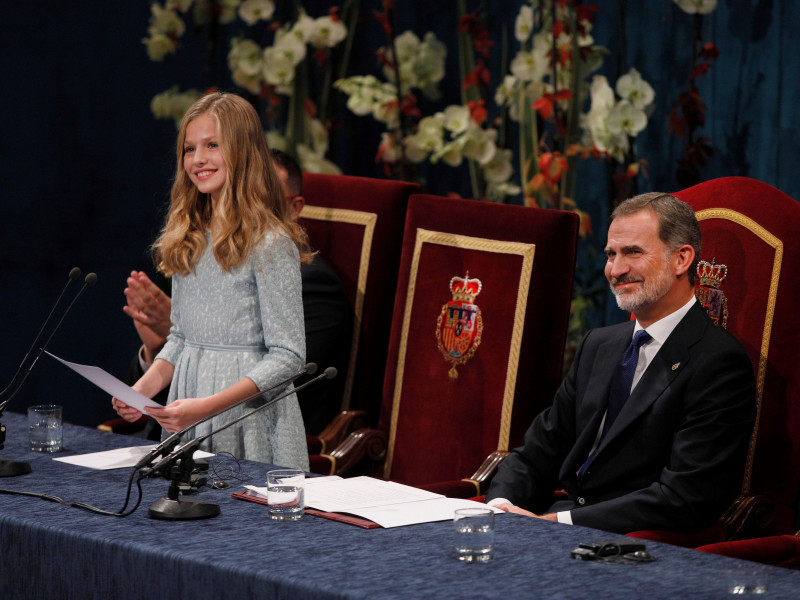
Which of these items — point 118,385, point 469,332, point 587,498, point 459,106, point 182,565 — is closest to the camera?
point 182,565

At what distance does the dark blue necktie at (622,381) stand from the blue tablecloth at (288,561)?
60cm

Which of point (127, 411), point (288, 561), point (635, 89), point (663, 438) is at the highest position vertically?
point (635, 89)

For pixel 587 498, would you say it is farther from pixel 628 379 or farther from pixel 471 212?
pixel 471 212

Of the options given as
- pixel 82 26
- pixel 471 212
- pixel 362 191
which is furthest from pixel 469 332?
pixel 82 26

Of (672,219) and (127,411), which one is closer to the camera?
(672,219)

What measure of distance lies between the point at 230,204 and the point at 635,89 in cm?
144

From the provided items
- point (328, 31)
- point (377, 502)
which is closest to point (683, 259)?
point (377, 502)

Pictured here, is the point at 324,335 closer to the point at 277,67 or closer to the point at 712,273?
the point at 712,273

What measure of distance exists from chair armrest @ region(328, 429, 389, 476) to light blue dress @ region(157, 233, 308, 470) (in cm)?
39

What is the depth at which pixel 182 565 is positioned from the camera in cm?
185

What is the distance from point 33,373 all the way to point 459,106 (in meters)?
2.32

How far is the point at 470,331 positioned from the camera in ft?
10.9

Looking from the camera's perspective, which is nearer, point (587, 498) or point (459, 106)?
point (587, 498)

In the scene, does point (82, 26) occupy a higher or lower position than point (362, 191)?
higher
